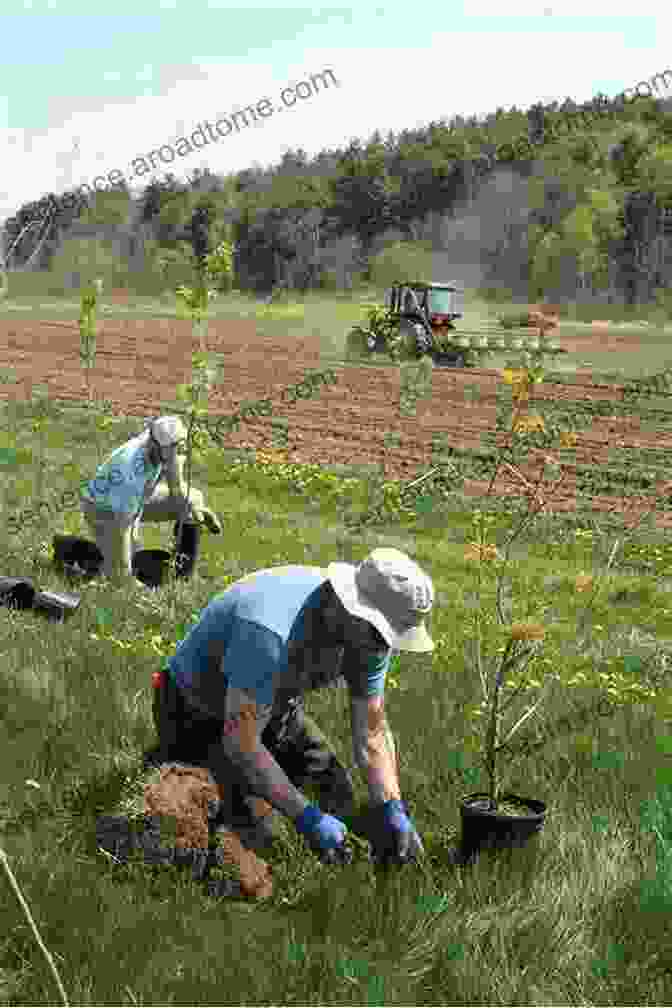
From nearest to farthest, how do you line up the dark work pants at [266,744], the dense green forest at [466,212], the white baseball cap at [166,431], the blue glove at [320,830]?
the blue glove at [320,830]
the dark work pants at [266,744]
the white baseball cap at [166,431]
the dense green forest at [466,212]

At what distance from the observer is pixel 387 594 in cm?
383

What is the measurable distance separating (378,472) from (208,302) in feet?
24.2

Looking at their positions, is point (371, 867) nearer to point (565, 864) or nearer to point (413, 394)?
point (565, 864)

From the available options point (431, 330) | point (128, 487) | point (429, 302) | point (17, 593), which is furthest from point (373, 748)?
point (429, 302)

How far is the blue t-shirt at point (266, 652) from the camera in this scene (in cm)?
381

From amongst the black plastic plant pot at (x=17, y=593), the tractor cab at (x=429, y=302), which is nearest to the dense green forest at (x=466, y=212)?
the tractor cab at (x=429, y=302)

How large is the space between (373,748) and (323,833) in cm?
37

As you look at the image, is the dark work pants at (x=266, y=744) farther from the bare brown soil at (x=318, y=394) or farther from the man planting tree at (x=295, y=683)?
the bare brown soil at (x=318, y=394)

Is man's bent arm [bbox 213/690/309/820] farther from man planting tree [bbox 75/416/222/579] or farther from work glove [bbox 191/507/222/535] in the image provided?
work glove [bbox 191/507/222/535]

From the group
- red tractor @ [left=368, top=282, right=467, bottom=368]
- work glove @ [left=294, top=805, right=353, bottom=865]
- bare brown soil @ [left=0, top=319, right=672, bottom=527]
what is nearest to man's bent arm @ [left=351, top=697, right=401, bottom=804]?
work glove @ [left=294, top=805, right=353, bottom=865]

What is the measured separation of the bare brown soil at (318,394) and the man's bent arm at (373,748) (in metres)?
7.23

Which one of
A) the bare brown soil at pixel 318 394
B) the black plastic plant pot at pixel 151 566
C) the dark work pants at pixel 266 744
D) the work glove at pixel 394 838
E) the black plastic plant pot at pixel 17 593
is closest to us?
the work glove at pixel 394 838

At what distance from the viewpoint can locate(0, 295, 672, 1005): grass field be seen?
3344 millimetres

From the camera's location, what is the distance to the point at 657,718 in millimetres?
5754
